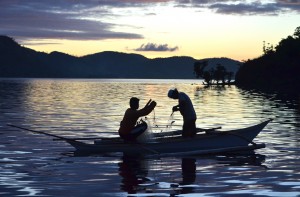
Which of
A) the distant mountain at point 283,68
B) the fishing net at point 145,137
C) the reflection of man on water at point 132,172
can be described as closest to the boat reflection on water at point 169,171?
the reflection of man on water at point 132,172

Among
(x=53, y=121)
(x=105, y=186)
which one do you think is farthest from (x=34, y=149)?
(x=53, y=121)

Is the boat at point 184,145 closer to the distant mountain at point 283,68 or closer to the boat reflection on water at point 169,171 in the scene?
the boat reflection on water at point 169,171

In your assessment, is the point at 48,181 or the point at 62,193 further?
the point at 48,181

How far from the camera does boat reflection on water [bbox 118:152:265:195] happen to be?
669 inches

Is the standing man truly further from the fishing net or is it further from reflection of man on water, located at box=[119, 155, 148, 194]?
reflection of man on water, located at box=[119, 155, 148, 194]

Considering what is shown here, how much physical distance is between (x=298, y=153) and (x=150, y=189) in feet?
36.4

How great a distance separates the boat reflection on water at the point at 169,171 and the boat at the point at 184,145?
423 mm

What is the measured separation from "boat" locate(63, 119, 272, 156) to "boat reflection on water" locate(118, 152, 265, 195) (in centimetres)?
42

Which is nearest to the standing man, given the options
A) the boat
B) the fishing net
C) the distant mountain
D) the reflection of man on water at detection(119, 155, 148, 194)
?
the boat

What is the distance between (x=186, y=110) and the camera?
25438mm

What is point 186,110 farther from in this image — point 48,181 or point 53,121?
point 53,121

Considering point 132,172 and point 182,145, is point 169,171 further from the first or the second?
point 182,145

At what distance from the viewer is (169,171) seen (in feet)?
66.3

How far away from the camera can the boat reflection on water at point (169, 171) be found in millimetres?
16984
